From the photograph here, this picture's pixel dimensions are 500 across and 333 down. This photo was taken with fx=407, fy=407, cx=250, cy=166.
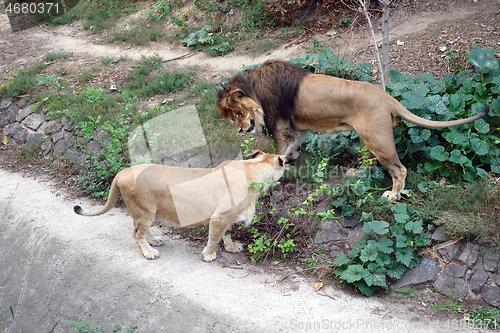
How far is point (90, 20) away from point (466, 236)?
1241 cm

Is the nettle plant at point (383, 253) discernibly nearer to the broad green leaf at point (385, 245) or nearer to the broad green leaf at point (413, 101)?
the broad green leaf at point (385, 245)

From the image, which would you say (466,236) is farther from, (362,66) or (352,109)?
(362,66)

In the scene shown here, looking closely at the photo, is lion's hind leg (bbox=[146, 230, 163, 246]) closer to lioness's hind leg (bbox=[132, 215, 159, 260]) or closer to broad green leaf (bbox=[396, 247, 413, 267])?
lioness's hind leg (bbox=[132, 215, 159, 260])

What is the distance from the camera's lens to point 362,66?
22.5 feet

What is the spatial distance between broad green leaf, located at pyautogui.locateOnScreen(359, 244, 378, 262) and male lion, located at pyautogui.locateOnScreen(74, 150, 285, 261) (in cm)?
134

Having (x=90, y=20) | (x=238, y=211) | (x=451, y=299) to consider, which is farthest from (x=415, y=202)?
(x=90, y=20)

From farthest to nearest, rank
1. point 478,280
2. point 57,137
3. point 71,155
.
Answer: point 57,137 → point 71,155 → point 478,280

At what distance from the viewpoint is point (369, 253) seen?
187 inches

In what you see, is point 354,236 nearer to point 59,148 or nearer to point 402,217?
point 402,217

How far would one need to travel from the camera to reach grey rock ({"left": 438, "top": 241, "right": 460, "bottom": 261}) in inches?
188

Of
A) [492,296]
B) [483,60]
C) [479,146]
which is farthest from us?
[483,60]

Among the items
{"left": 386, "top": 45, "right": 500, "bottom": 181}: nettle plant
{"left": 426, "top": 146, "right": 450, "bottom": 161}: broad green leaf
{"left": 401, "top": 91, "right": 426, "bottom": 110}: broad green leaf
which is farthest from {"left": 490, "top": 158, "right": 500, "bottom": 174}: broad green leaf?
{"left": 401, "top": 91, "right": 426, "bottom": 110}: broad green leaf

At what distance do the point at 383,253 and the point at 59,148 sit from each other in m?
6.66

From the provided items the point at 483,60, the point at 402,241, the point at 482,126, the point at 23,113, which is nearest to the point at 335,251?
the point at 402,241
